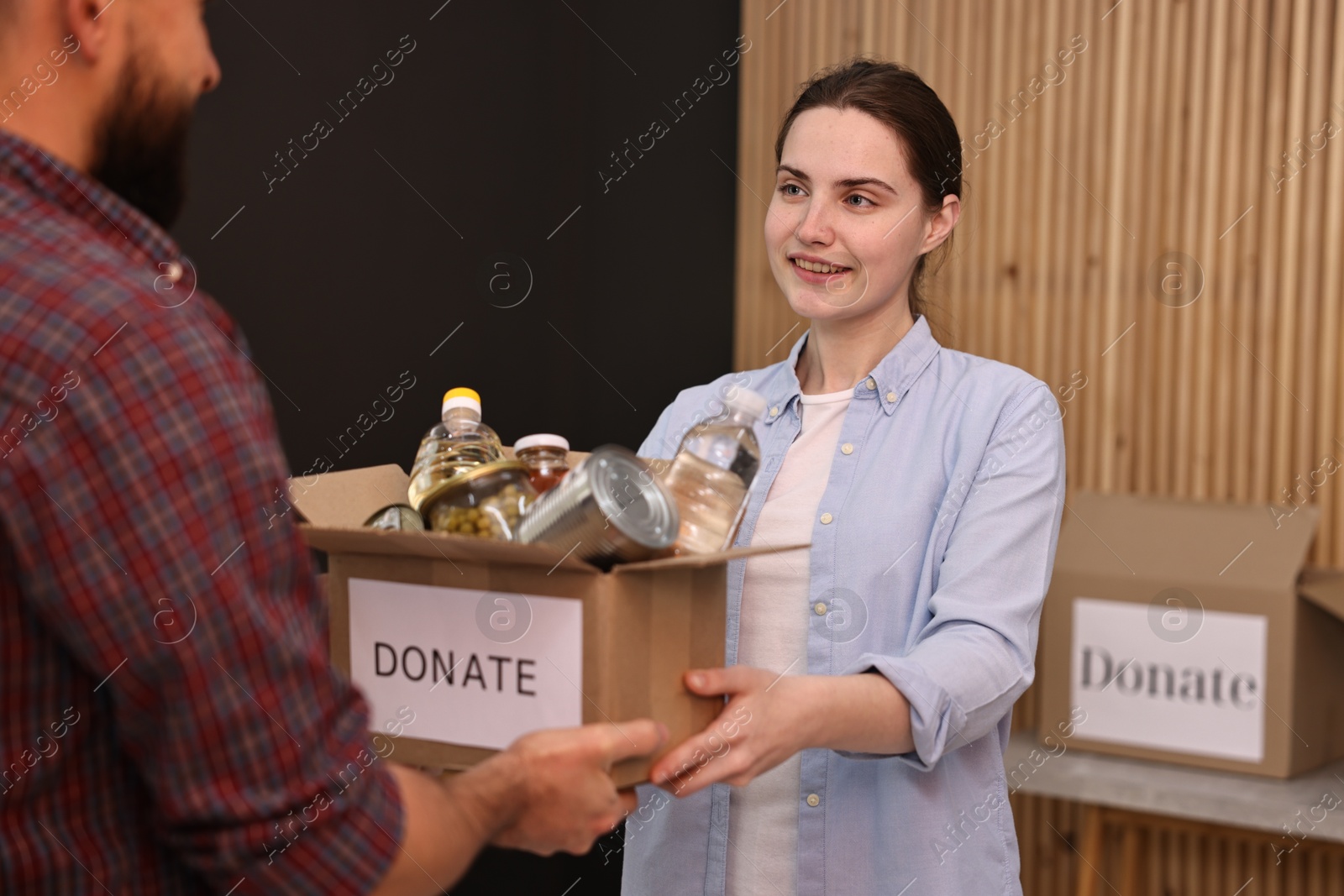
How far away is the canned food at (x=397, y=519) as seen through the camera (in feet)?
3.83

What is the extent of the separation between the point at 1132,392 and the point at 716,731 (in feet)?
7.00

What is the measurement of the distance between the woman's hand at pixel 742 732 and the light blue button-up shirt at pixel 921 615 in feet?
0.69

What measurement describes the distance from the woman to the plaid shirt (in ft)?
1.90

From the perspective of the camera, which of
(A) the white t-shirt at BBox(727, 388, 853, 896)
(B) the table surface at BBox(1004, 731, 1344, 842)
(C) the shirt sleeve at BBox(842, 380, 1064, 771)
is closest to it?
Result: (C) the shirt sleeve at BBox(842, 380, 1064, 771)

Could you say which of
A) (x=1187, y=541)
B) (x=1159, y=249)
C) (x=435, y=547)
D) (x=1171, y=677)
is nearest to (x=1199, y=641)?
(x=1171, y=677)

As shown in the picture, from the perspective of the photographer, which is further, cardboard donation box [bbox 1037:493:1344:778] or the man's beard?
cardboard donation box [bbox 1037:493:1344:778]

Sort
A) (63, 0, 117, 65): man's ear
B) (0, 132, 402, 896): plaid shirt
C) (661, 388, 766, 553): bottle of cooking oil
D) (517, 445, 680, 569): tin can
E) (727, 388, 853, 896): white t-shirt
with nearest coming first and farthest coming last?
(0, 132, 402, 896): plaid shirt → (63, 0, 117, 65): man's ear → (517, 445, 680, 569): tin can → (661, 388, 766, 553): bottle of cooking oil → (727, 388, 853, 896): white t-shirt

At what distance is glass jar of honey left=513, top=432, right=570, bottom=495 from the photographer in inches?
47.9

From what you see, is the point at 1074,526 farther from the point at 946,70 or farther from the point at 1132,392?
the point at 946,70

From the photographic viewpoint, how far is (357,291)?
8.16 feet

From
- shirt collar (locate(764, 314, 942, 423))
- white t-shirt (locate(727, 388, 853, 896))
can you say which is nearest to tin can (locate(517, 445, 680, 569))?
white t-shirt (locate(727, 388, 853, 896))

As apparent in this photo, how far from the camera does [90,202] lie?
878mm

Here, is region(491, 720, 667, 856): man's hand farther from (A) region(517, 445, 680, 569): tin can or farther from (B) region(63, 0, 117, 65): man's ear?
(B) region(63, 0, 117, 65): man's ear

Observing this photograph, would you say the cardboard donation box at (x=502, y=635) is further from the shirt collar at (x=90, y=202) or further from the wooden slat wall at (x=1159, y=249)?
the wooden slat wall at (x=1159, y=249)
